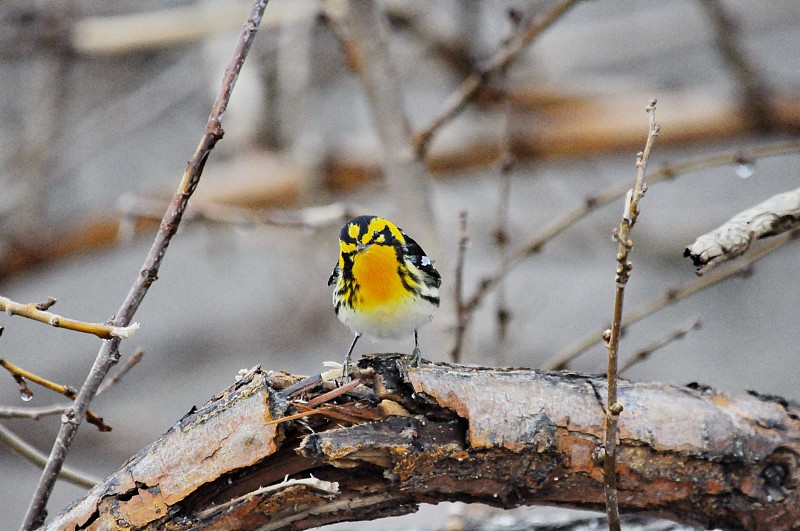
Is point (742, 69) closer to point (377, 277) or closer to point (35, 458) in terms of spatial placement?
point (377, 277)

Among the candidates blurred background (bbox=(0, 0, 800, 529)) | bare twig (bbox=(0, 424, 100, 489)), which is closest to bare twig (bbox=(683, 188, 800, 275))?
bare twig (bbox=(0, 424, 100, 489))

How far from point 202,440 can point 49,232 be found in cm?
397

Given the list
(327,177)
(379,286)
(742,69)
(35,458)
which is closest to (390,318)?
(379,286)

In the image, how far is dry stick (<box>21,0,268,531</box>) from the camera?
147 cm

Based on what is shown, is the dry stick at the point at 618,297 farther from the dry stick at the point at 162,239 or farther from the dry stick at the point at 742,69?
the dry stick at the point at 742,69

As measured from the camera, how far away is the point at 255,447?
1508 mm

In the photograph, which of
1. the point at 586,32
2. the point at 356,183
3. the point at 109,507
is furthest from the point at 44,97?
the point at 109,507

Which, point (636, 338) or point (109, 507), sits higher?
point (636, 338)

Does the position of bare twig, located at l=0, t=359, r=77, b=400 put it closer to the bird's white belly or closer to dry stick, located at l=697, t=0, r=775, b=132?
the bird's white belly

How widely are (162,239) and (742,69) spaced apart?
3.67 metres

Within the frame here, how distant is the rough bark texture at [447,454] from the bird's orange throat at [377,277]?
0.63 m

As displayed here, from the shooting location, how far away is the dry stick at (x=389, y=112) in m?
3.03

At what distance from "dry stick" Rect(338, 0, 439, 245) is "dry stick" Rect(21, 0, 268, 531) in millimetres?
1536

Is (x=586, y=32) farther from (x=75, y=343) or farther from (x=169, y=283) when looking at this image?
(x=75, y=343)
